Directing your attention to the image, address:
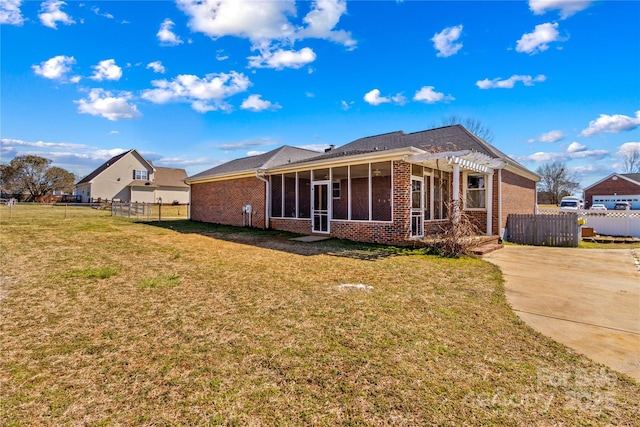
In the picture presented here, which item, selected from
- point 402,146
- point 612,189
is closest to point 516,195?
point 402,146

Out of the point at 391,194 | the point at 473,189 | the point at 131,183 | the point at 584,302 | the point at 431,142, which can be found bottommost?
the point at 584,302

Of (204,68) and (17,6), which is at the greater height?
(204,68)

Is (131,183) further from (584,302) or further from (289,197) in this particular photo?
(584,302)

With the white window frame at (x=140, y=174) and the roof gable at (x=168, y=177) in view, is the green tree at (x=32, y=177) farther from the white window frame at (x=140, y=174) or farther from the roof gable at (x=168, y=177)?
the roof gable at (x=168, y=177)

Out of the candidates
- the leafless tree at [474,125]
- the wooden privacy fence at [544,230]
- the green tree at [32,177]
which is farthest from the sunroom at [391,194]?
the green tree at [32,177]

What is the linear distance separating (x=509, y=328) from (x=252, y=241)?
8628 mm

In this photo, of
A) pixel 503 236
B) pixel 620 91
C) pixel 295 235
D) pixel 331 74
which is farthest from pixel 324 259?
pixel 620 91

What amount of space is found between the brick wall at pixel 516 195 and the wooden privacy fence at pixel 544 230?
469 millimetres

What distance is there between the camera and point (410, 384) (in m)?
2.48

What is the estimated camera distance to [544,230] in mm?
11867

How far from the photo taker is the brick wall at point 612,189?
37.2 metres

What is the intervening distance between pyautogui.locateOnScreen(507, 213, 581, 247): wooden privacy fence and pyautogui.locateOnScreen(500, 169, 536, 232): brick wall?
47 centimetres

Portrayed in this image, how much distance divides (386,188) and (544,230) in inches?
243

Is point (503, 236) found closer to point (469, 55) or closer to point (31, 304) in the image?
point (469, 55)
